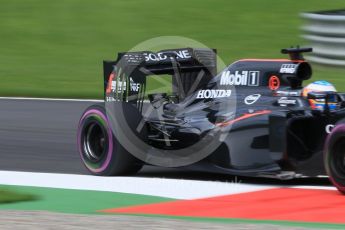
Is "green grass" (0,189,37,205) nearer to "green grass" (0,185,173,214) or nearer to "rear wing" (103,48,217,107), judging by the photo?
"green grass" (0,185,173,214)

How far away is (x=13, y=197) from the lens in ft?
25.2

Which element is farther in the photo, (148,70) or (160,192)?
(148,70)

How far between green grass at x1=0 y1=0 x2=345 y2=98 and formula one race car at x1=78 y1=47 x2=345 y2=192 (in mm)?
7109

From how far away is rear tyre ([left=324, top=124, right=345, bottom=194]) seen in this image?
7646 millimetres

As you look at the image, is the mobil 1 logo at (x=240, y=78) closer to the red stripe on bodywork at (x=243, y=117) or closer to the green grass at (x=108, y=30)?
the red stripe on bodywork at (x=243, y=117)

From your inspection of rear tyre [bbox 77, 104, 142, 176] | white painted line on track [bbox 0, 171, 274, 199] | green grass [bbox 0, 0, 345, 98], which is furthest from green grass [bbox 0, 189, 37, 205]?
green grass [bbox 0, 0, 345, 98]

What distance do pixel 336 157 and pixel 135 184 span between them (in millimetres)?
1948

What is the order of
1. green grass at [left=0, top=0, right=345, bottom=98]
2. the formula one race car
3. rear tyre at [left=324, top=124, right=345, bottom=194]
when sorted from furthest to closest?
green grass at [left=0, top=0, right=345, bottom=98] → the formula one race car → rear tyre at [left=324, top=124, right=345, bottom=194]

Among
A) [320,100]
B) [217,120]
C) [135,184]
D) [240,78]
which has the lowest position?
[135,184]

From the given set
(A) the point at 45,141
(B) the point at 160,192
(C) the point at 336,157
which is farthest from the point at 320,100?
(A) the point at 45,141

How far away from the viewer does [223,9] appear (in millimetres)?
20875

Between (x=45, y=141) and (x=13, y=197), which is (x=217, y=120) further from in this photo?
(x=45, y=141)

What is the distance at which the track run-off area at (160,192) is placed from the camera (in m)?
Result: 6.86

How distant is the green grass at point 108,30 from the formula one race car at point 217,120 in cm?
711
